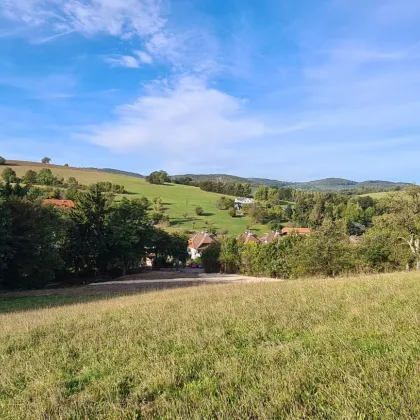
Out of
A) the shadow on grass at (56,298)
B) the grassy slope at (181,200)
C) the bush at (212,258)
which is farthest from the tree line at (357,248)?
the grassy slope at (181,200)

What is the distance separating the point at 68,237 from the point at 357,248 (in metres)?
32.9

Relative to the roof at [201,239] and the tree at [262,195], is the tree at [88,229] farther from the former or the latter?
the tree at [262,195]

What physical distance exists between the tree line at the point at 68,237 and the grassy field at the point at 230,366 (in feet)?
91.1

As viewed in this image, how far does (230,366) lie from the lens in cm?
441

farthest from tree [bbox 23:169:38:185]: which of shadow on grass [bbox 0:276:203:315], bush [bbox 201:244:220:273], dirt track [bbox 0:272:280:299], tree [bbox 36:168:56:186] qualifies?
shadow on grass [bbox 0:276:203:315]

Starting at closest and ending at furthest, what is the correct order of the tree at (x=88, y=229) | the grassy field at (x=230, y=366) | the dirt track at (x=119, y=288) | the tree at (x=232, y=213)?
1. the grassy field at (x=230, y=366)
2. the dirt track at (x=119, y=288)
3. the tree at (x=88, y=229)
4. the tree at (x=232, y=213)

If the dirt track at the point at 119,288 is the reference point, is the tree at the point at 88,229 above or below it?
above

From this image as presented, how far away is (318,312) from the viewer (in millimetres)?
7141

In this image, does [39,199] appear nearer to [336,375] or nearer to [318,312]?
[318,312]

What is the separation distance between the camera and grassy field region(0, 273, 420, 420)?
3.38 m

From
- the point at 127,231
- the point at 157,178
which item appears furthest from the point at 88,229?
the point at 157,178

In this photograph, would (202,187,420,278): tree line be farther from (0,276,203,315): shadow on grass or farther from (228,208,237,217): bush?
(228,208,237,217): bush

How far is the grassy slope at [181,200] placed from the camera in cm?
9544

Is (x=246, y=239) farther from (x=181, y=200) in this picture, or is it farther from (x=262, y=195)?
(x=262, y=195)
